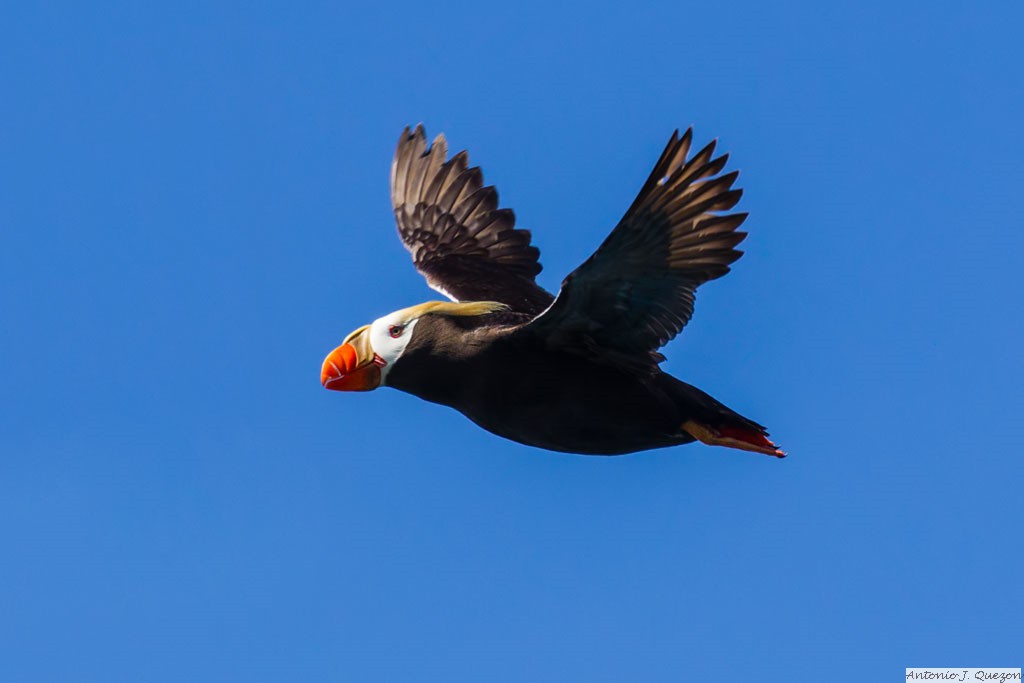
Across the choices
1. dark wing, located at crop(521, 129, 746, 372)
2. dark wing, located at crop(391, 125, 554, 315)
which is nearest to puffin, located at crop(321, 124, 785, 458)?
dark wing, located at crop(521, 129, 746, 372)

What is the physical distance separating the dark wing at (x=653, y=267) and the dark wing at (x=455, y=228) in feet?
7.32

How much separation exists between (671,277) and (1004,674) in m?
4.12

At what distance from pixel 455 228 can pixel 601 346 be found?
336 cm

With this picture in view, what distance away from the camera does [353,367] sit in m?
11.7

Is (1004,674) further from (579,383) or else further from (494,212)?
(494,212)

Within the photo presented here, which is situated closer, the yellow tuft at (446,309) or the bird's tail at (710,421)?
the bird's tail at (710,421)

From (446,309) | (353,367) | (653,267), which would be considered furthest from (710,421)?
(353,367)

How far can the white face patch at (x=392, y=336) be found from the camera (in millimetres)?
11594

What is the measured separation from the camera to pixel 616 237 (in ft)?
34.0

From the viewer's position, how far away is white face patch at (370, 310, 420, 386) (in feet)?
38.0

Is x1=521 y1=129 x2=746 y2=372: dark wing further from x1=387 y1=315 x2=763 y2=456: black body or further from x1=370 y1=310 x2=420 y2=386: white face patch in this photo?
x1=370 y1=310 x2=420 y2=386: white face patch

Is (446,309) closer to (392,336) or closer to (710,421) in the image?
(392,336)

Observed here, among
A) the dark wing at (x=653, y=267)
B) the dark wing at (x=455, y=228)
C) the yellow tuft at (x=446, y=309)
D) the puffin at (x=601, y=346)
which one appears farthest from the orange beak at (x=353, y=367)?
the dark wing at (x=455, y=228)

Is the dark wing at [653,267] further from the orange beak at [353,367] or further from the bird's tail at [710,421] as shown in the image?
the orange beak at [353,367]
